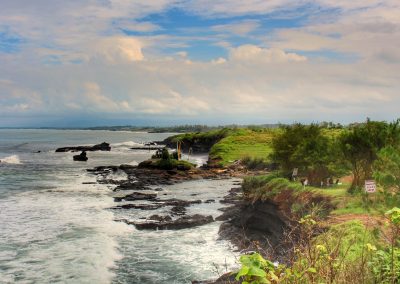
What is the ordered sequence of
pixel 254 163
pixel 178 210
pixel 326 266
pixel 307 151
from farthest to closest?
1. pixel 254 163
2. pixel 178 210
3. pixel 307 151
4. pixel 326 266

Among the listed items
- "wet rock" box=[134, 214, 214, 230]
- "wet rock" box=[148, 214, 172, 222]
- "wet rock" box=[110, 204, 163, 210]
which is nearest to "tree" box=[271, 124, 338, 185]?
"wet rock" box=[134, 214, 214, 230]

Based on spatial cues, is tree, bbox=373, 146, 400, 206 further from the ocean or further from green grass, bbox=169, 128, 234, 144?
green grass, bbox=169, 128, 234, 144

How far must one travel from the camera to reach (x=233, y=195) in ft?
131

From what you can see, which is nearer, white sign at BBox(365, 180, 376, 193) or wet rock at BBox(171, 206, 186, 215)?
white sign at BBox(365, 180, 376, 193)

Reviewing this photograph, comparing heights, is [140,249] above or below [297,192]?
below

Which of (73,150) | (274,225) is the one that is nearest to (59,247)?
(274,225)

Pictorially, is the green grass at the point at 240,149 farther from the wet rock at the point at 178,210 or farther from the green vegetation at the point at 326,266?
the green vegetation at the point at 326,266

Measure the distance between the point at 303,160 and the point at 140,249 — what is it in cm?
1273

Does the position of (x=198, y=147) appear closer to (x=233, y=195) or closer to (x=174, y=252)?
(x=233, y=195)

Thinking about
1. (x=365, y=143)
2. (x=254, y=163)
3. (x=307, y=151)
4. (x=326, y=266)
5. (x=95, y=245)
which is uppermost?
(x=365, y=143)

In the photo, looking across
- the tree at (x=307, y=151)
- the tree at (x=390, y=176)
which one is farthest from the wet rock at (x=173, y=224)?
the tree at (x=390, y=176)

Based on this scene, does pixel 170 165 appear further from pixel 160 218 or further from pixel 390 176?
pixel 390 176

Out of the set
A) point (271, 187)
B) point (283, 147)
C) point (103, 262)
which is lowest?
point (103, 262)

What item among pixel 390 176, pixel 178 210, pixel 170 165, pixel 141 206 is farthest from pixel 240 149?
pixel 390 176
